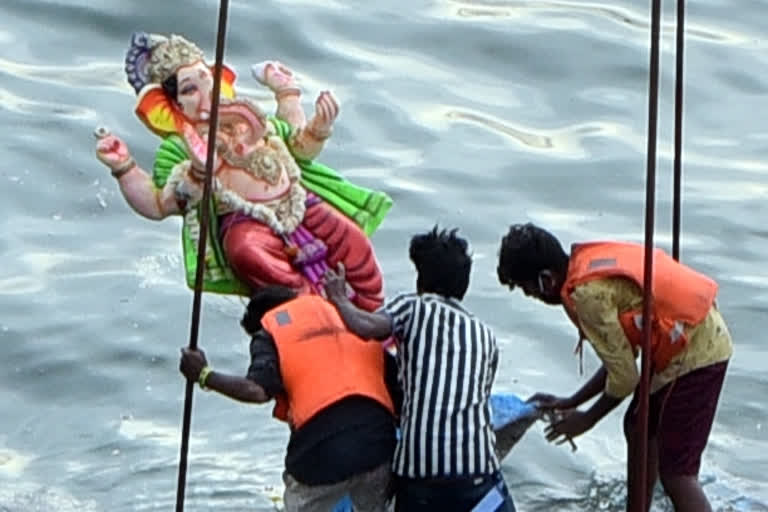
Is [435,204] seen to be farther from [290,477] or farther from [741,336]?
[290,477]

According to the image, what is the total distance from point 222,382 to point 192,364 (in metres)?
0.08

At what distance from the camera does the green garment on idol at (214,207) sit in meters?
5.48

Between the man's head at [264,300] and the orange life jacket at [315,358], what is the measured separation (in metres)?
0.08

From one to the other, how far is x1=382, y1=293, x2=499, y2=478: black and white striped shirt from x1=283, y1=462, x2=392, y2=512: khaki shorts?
0.39 ft

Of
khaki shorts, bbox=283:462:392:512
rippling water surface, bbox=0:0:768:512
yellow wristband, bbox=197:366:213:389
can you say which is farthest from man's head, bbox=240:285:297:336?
rippling water surface, bbox=0:0:768:512

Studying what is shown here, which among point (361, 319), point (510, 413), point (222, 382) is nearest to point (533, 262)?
point (510, 413)

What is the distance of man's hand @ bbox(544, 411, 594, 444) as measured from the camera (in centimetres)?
581

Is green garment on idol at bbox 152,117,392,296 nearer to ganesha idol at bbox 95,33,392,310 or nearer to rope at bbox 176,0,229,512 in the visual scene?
ganesha idol at bbox 95,33,392,310

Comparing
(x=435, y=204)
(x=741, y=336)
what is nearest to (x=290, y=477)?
(x=741, y=336)

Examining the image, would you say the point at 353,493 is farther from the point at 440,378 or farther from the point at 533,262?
the point at 533,262

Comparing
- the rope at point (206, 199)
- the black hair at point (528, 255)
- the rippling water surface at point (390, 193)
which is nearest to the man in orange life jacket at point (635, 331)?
the black hair at point (528, 255)

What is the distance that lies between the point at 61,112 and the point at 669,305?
485cm

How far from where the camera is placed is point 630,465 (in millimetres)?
5938

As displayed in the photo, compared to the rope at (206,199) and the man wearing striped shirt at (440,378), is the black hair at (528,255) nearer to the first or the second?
the man wearing striped shirt at (440,378)
